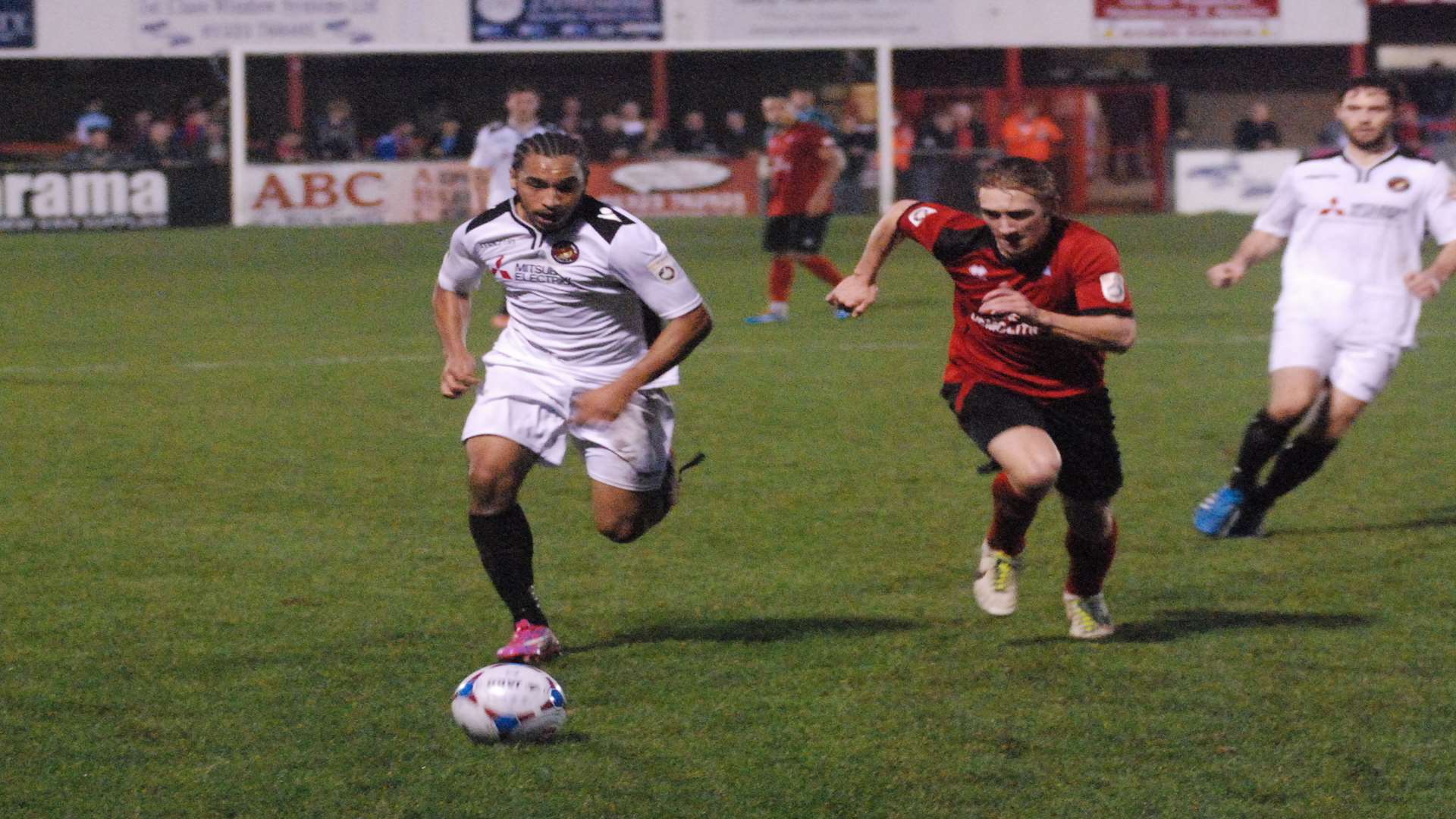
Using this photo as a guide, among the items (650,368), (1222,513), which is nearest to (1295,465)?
(1222,513)

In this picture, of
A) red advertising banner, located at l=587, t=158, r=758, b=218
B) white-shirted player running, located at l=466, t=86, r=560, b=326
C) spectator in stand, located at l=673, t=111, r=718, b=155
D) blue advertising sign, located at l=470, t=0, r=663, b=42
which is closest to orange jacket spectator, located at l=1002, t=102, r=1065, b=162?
red advertising banner, located at l=587, t=158, r=758, b=218

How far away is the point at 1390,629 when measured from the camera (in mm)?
6504

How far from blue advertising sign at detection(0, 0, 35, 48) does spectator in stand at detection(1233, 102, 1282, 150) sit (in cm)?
1931

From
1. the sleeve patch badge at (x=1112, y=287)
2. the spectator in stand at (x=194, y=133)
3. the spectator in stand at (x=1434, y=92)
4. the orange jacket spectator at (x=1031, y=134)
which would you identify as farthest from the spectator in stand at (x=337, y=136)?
the sleeve patch badge at (x=1112, y=287)

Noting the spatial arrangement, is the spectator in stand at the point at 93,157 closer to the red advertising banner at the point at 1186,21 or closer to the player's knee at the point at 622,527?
the red advertising banner at the point at 1186,21

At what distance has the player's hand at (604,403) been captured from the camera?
5965 mm

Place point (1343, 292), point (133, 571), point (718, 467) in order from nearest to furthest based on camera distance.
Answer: point (133, 571), point (1343, 292), point (718, 467)

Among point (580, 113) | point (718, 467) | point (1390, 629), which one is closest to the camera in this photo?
point (1390, 629)


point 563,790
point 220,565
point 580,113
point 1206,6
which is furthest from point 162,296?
point 1206,6

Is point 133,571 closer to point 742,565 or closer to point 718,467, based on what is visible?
point 742,565

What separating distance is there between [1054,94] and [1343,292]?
28510 millimetres

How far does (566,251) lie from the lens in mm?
6023

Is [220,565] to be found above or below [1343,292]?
below

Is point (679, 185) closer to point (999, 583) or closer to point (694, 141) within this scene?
→ point (694, 141)
